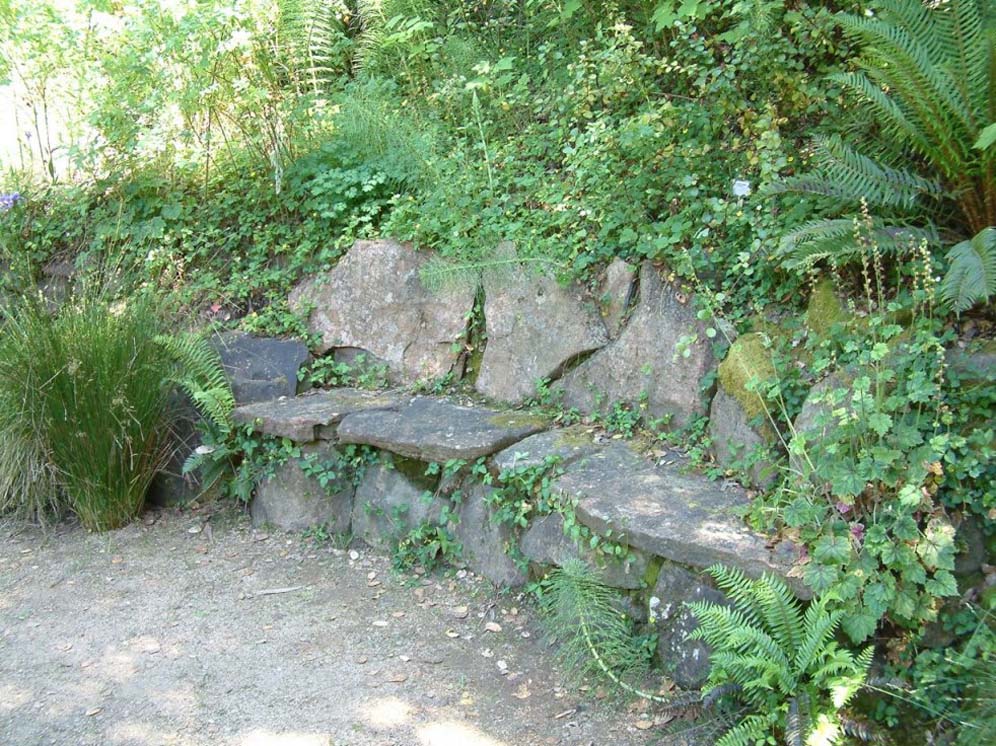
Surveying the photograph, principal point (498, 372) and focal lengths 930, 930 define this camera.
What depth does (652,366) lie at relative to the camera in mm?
3920

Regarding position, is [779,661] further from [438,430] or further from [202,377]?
[202,377]

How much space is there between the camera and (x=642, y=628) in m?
3.30

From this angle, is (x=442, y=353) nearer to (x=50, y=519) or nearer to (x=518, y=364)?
(x=518, y=364)

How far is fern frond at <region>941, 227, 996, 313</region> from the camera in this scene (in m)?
2.89

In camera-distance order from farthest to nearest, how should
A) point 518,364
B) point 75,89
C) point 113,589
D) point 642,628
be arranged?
1. point 75,89
2. point 518,364
3. point 113,589
4. point 642,628

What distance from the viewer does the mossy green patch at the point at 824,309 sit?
135 inches

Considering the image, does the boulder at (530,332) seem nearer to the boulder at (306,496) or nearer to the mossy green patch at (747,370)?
the mossy green patch at (747,370)

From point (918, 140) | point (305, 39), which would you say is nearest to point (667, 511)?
point (918, 140)

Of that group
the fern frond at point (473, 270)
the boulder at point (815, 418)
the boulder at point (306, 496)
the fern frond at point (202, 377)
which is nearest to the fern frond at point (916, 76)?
the boulder at point (815, 418)

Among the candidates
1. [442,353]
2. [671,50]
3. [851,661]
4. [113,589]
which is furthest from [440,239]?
[851,661]

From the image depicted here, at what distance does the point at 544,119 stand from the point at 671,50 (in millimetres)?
802

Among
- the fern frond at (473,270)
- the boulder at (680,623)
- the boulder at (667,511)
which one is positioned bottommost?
the boulder at (680,623)

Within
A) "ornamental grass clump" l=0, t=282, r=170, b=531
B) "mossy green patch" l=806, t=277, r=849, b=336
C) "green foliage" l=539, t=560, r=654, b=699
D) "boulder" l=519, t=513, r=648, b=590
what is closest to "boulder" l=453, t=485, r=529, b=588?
"boulder" l=519, t=513, r=648, b=590

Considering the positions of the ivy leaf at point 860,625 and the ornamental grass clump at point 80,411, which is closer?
the ivy leaf at point 860,625
